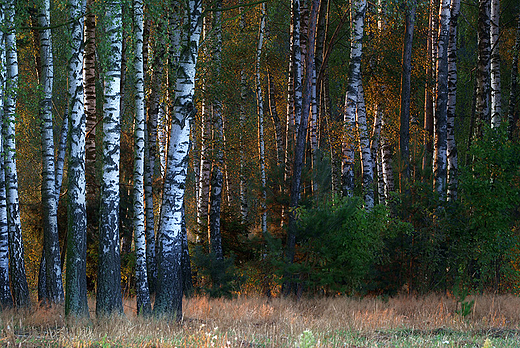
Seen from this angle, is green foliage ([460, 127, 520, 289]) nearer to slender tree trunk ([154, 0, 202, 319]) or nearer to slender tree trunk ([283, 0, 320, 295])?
slender tree trunk ([283, 0, 320, 295])

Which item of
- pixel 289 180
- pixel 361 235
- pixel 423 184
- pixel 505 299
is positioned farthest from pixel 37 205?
pixel 505 299

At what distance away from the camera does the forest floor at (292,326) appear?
5.73 meters

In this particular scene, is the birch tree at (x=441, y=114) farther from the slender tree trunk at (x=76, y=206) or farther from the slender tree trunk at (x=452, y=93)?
the slender tree trunk at (x=76, y=206)

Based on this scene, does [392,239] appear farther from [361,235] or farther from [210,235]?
[210,235]

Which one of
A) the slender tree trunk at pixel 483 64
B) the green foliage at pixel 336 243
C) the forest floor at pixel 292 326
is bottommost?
the forest floor at pixel 292 326

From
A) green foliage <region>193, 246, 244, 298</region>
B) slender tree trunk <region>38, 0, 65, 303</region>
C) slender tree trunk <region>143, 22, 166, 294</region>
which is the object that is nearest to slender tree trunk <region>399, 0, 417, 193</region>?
green foliage <region>193, 246, 244, 298</region>

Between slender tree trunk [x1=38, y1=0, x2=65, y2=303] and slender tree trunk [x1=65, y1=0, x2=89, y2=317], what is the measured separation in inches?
46.0

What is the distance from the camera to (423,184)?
12.0m

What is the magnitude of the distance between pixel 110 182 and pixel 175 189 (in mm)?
1022

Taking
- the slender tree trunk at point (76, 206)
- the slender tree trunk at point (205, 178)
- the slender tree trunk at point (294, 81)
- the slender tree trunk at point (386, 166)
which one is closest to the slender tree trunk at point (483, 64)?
the slender tree trunk at point (386, 166)

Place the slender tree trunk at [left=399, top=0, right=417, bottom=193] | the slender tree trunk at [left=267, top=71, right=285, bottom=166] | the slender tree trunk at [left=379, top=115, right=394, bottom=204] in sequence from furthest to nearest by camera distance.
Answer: the slender tree trunk at [left=267, top=71, right=285, bottom=166] < the slender tree trunk at [left=379, top=115, right=394, bottom=204] < the slender tree trunk at [left=399, top=0, right=417, bottom=193]

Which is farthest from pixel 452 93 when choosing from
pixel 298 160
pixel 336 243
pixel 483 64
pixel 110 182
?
pixel 110 182

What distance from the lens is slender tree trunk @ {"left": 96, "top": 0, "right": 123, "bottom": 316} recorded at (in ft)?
24.9

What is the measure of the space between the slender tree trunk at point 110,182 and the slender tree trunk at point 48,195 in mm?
1901
